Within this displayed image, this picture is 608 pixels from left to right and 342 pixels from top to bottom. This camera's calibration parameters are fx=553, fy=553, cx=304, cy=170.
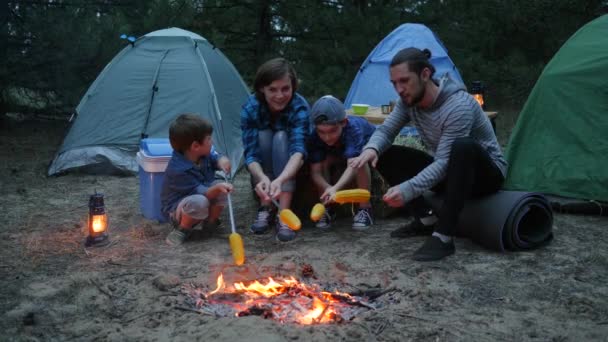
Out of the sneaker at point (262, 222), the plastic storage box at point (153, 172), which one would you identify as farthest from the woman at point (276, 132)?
the plastic storage box at point (153, 172)

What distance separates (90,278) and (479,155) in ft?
8.02

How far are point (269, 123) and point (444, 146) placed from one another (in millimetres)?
1436

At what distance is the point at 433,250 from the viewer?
3512mm

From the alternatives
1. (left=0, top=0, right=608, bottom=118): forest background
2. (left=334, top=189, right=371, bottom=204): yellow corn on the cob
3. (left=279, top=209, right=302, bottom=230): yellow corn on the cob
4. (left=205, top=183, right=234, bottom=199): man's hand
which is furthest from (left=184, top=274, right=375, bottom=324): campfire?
(left=0, top=0, right=608, bottom=118): forest background

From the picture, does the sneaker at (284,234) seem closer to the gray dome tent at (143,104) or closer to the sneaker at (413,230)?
the sneaker at (413,230)

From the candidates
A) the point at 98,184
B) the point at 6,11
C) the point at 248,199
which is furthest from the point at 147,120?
the point at 6,11

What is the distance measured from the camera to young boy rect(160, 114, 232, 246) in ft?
12.9

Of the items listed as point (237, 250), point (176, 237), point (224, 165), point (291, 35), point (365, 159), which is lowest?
point (176, 237)

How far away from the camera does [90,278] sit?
3.21 metres

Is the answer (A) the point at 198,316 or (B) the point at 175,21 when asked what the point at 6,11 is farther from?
(A) the point at 198,316

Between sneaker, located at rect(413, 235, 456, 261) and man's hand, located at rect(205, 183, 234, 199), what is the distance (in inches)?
51.9

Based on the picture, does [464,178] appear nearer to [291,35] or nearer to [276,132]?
[276,132]

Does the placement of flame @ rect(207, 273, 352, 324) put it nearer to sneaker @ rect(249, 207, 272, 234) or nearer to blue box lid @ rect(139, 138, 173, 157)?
sneaker @ rect(249, 207, 272, 234)

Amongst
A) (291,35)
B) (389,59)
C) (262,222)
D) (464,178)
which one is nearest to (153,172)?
(262,222)
